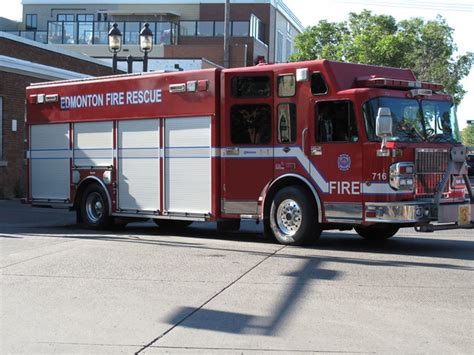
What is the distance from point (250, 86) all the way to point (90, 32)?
1525 inches

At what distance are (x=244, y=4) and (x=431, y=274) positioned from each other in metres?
44.1

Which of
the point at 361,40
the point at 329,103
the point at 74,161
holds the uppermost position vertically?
the point at 361,40

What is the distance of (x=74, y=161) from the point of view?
543 inches

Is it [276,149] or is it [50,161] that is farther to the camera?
[50,161]

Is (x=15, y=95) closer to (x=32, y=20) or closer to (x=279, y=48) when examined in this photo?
(x=32, y=20)

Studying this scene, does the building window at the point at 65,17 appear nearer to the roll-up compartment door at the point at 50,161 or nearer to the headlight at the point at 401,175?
the roll-up compartment door at the point at 50,161

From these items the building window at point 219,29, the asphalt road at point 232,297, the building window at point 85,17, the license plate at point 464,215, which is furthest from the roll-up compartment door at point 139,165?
the building window at point 85,17

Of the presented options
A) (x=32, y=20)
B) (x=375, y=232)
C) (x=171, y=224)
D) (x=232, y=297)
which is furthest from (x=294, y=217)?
(x=32, y=20)

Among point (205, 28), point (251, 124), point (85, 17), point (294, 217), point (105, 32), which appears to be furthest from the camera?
point (85, 17)

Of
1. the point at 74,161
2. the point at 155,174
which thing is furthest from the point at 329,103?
the point at 74,161

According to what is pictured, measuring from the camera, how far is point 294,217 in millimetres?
10523

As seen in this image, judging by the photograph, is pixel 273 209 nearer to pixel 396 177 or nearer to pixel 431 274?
pixel 396 177

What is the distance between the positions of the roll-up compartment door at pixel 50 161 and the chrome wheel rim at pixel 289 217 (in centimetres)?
570

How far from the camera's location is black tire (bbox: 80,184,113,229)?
13461 millimetres
